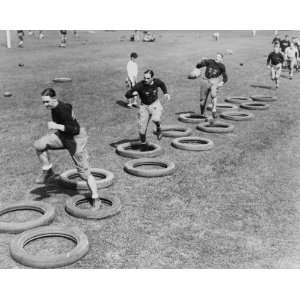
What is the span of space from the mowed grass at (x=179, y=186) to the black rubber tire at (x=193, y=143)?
0.21 metres

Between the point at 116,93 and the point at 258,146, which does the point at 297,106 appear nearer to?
the point at 258,146

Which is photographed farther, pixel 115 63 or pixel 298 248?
pixel 115 63

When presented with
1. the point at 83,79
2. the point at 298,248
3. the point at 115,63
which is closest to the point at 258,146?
the point at 298,248

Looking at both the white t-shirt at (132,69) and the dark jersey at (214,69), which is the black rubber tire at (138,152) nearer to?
the dark jersey at (214,69)

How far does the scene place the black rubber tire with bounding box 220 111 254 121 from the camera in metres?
17.0

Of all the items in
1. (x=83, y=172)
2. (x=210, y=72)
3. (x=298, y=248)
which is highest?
(x=210, y=72)

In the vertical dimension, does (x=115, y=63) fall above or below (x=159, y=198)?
above

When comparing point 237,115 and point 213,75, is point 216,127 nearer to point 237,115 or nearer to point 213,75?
point 213,75

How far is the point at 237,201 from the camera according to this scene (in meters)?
9.26

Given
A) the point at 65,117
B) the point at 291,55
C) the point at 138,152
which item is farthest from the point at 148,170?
the point at 291,55

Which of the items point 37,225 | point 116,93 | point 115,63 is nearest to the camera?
point 37,225

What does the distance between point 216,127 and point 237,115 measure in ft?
7.80

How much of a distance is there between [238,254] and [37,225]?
3704mm

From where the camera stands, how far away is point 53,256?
6504 millimetres
